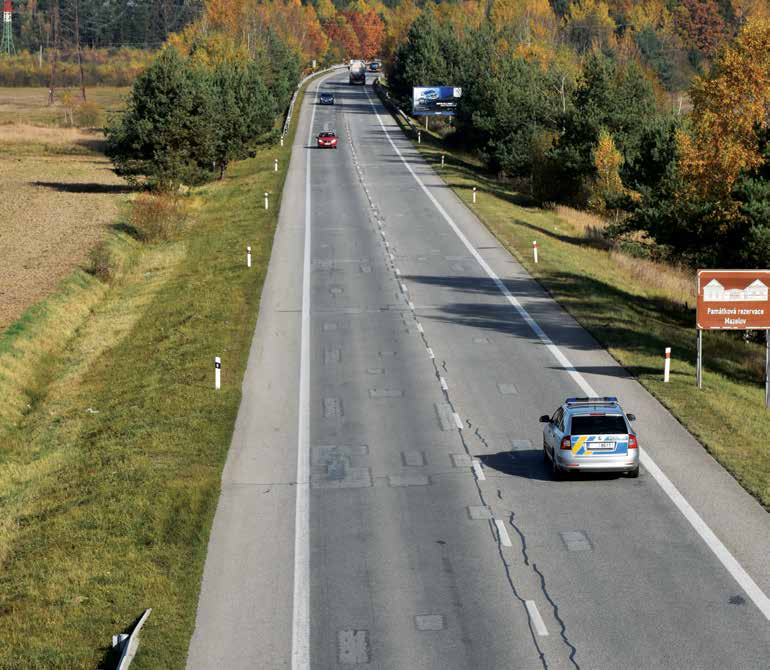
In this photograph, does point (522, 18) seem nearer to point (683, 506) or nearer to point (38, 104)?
point (38, 104)

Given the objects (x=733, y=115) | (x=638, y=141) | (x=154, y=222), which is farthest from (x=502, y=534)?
(x=638, y=141)

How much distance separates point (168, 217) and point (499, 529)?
141ft

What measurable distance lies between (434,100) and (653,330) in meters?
80.2

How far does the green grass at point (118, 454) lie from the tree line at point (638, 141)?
17.8 meters

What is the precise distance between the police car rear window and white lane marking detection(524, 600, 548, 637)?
5.59 metres

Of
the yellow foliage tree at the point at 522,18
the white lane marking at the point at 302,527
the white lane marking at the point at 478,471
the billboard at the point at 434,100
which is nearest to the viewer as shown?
the white lane marking at the point at 302,527

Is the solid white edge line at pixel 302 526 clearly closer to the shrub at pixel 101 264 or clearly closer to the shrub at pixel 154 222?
the shrub at pixel 101 264

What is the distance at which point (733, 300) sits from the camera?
30844mm

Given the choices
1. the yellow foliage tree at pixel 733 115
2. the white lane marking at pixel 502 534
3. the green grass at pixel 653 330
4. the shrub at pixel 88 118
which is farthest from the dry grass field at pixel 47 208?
the yellow foliage tree at pixel 733 115

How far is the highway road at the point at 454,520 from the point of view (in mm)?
15945

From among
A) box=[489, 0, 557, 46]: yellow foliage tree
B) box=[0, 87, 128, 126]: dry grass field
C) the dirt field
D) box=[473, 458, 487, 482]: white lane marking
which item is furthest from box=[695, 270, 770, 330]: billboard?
box=[489, 0, 557, 46]: yellow foliage tree

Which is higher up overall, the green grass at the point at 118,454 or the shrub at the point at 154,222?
the shrub at the point at 154,222

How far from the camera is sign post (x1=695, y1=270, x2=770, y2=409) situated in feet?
101

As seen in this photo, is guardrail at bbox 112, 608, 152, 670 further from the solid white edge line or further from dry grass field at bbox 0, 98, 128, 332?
dry grass field at bbox 0, 98, 128, 332
